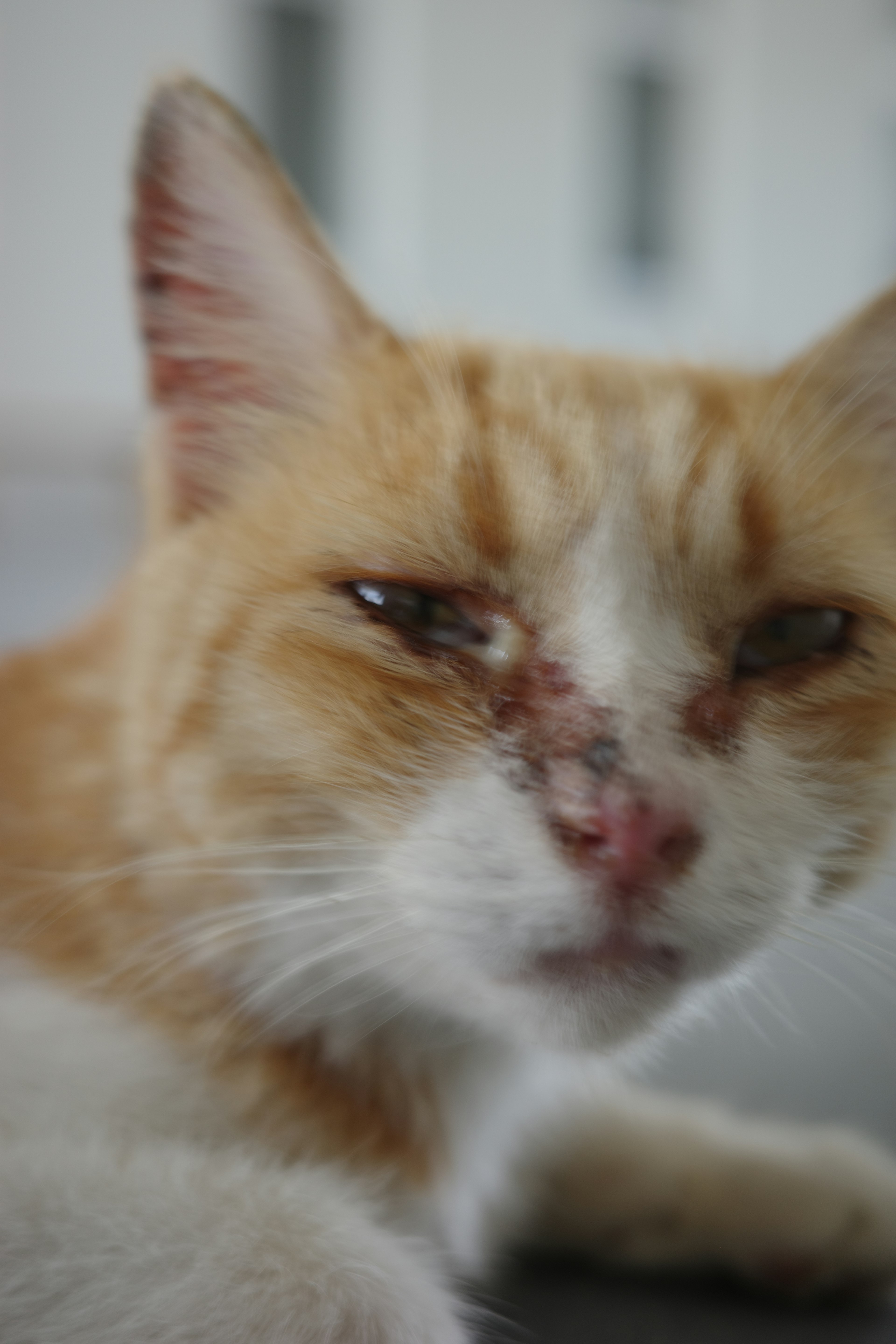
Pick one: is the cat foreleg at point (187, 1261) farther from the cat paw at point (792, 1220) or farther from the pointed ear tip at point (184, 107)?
the pointed ear tip at point (184, 107)

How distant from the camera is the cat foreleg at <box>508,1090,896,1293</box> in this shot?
708 mm

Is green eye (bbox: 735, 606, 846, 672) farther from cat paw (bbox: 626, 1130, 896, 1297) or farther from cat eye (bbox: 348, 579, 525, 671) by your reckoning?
cat paw (bbox: 626, 1130, 896, 1297)

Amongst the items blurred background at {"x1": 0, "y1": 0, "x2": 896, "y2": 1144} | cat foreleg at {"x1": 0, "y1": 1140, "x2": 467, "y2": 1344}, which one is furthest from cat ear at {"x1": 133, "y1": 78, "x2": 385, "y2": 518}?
blurred background at {"x1": 0, "y1": 0, "x2": 896, "y2": 1144}

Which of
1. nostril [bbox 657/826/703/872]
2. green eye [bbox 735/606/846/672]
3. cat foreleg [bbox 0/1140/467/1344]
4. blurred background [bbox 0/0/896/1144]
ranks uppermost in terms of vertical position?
blurred background [bbox 0/0/896/1144]

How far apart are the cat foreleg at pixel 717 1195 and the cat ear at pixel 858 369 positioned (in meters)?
0.52

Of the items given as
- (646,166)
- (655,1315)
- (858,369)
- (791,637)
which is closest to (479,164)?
(646,166)

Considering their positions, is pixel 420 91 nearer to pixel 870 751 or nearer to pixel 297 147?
pixel 297 147

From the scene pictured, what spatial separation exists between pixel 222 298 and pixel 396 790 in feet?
1.16

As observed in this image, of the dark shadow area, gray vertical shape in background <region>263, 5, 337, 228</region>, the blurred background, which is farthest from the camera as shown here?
gray vertical shape in background <region>263, 5, 337, 228</region>

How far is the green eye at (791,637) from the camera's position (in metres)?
0.63

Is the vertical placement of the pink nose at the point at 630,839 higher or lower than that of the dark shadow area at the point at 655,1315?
higher

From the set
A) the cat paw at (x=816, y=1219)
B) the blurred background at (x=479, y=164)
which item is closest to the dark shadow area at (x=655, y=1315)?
the cat paw at (x=816, y=1219)

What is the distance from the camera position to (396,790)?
0.57 metres

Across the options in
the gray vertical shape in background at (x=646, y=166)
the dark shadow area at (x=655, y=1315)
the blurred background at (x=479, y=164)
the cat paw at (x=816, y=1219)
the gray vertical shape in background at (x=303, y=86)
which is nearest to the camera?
the dark shadow area at (x=655, y=1315)
